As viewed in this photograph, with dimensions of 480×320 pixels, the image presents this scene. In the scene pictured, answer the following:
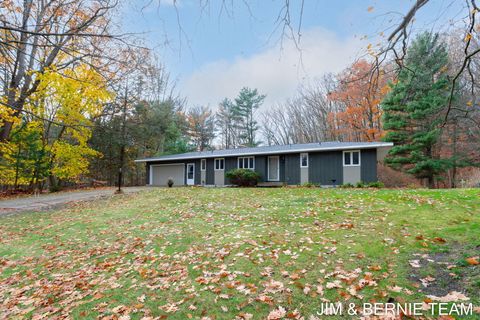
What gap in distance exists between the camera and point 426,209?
648 cm

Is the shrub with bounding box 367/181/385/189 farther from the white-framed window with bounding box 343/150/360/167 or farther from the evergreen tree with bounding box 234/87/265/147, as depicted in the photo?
the evergreen tree with bounding box 234/87/265/147

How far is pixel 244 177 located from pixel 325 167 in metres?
5.44

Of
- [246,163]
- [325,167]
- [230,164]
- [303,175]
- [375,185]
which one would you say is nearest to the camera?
[375,185]

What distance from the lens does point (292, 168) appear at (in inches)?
676

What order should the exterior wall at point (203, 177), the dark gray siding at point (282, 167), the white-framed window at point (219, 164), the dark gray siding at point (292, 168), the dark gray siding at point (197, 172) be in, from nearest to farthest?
1. the dark gray siding at point (292, 168)
2. the dark gray siding at point (282, 167)
3. the white-framed window at point (219, 164)
4. the exterior wall at point (203, 177)
5. the dark gray siding at point (197, 172)

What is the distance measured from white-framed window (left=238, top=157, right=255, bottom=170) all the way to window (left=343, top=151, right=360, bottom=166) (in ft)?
21.2

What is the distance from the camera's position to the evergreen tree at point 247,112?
33562 millimetres

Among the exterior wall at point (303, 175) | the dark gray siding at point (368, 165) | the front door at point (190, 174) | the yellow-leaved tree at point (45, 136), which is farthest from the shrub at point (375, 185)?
the yellow-leaved tree at point (45, 136)

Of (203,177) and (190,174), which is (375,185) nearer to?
(203,177)

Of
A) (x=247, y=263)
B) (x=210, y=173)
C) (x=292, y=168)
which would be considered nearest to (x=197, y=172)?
(x=210, y=173)

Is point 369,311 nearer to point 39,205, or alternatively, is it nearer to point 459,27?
point 459,27

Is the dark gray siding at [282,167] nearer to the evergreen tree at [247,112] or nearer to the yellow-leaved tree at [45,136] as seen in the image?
the yellow-leaved tree at [45,136]

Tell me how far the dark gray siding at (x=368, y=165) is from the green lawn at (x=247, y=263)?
7579 millimetres

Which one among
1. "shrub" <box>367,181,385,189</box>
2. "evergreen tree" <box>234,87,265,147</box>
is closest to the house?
"shrub" <box>367,181,385,189</box>
